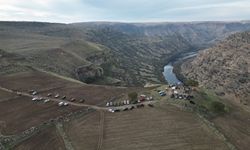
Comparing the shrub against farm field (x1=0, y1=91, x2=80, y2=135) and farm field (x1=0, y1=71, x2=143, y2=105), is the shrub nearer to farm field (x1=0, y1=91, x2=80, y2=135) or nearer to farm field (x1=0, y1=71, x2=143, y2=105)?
farm field (x1=0, y1=71, x2=143, y2=105)

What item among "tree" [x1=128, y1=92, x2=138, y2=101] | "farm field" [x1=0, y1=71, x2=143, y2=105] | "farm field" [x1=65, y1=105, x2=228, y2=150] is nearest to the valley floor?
"farm field" [x1=65, y1=105, x2=228, y2=150]

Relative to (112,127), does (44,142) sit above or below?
below

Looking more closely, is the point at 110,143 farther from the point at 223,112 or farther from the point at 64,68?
the point at 64,68

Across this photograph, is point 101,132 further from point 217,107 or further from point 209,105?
point 217,107

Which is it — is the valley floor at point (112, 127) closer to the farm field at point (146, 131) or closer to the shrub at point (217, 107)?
the farm field at point (146, 131)

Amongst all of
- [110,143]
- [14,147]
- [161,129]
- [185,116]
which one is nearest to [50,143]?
[14,147]

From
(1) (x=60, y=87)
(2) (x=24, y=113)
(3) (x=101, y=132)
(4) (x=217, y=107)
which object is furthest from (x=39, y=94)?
(4) (x=217, y=107)

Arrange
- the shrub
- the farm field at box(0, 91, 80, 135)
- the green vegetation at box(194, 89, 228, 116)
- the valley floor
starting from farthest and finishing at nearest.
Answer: the shrub, the green vegetation at box(194, 89, 228, 116), the farm field at box(0, 91, 80, 135), the valley floor
